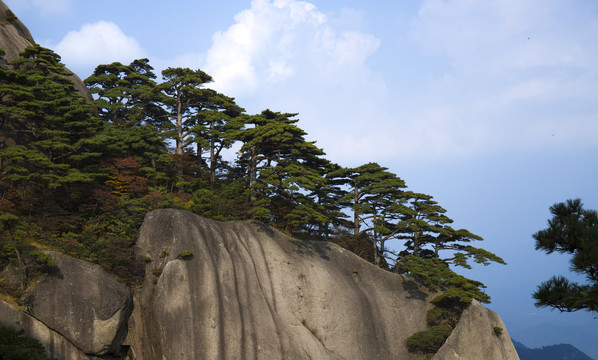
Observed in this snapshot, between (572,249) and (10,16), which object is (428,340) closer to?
(572,249)

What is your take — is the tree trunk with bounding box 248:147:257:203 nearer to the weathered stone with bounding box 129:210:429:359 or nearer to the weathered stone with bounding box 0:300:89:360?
the weathered stone with bounding box 129:210:429:359

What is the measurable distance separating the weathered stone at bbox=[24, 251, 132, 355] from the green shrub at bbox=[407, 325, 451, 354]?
17.9 metres

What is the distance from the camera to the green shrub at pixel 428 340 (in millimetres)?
28422

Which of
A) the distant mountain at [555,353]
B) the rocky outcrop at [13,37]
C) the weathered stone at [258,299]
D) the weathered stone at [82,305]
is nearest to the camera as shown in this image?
the weathered stone at [82,305]

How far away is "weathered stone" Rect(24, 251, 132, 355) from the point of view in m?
19.7

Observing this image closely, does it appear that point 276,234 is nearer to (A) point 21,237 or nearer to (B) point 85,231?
(B) point 85,231

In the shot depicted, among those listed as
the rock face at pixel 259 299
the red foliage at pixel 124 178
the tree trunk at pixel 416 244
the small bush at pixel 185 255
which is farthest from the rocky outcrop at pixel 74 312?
the tree trunk at pixel 416 244

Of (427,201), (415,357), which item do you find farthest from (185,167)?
(415,357)

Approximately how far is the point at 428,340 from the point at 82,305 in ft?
68.0

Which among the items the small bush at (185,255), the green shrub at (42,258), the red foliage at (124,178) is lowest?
the green shrub at (42,258)

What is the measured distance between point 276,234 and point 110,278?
35.6 ft

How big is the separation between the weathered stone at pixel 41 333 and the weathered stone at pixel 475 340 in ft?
68.6

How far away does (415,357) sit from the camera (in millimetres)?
28531

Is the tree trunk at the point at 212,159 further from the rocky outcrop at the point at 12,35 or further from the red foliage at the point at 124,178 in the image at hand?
the rocky outcrop at the point at 12,35
